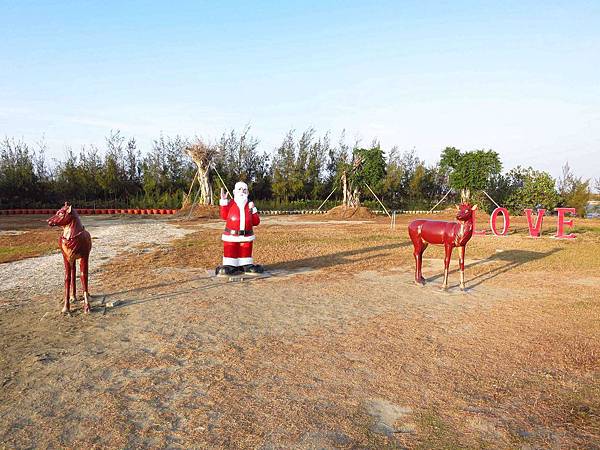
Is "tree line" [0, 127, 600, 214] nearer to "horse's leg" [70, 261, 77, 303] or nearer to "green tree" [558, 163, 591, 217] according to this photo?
"green tree" [558, 163, 591, 217]

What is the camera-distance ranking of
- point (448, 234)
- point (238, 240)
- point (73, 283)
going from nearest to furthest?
1. point (73, 283)
2. point (448, 234)
3. point (238, 240)

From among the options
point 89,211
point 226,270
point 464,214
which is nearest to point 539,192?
point 464,214

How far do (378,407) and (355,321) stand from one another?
7.31ft

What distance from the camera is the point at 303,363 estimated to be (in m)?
4.37

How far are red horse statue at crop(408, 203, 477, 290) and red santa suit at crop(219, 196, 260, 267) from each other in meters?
3.18

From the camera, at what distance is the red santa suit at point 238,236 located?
8508 mm

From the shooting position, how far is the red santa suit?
335 inches

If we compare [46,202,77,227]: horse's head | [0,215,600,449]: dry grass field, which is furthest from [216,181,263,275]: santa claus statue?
[46,202,77,227]: horse's head

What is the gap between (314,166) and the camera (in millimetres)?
34938

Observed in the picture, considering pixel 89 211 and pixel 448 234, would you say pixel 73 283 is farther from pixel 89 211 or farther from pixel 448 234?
pixel 89 211

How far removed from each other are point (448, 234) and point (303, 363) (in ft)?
14.3

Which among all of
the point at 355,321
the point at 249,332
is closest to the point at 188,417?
the point at 249,332

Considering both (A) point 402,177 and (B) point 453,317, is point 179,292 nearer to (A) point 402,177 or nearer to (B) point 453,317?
(B) point 453,317

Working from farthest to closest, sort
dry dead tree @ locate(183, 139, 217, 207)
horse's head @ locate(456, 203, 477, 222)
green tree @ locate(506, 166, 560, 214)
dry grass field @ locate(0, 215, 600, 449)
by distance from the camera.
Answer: dry dead tree @ locate(183, 139, 217, 207) → green tree @ locate(506, 166, 560, 214) → horse's head @ locate(456, 203, 477, 222) → dry grass field @ locate(0, 215, 600, 449)
